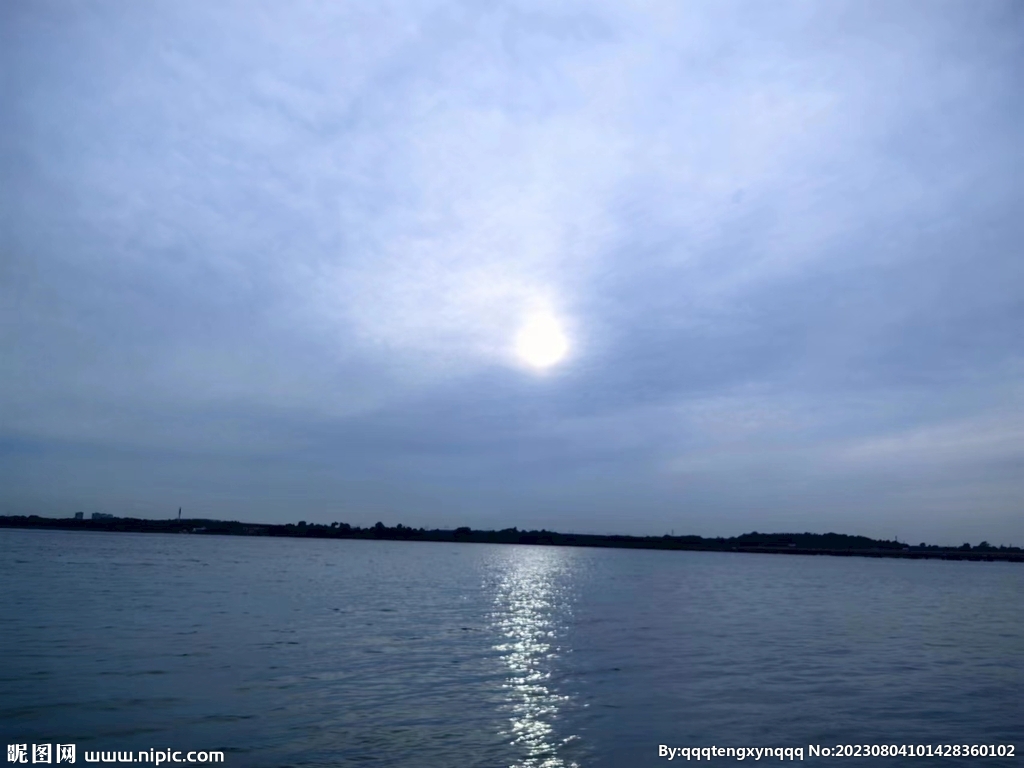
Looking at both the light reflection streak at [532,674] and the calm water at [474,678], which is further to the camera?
the calm water at [474,678]

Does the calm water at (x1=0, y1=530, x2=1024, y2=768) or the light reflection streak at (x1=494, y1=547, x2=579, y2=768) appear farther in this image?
the calm water at (x1=0, y1=530, x2=1024, y2=768)

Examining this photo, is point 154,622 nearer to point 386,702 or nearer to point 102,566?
point 386,702

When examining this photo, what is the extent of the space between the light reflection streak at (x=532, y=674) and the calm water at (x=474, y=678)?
0.09m

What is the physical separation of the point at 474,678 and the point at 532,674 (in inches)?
86.9

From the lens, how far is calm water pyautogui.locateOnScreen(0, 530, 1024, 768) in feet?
54.7

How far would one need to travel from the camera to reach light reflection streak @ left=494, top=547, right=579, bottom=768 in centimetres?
1641

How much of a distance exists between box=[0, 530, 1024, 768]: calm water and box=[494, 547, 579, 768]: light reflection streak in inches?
3.7

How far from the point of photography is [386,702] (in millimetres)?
19828

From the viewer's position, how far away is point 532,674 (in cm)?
2455

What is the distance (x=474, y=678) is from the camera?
23453 mm

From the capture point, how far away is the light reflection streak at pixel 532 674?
1641cm

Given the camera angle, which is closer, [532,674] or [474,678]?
[474,678]

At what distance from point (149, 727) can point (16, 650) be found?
40.7 ft

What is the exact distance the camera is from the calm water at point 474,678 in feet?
54.7
